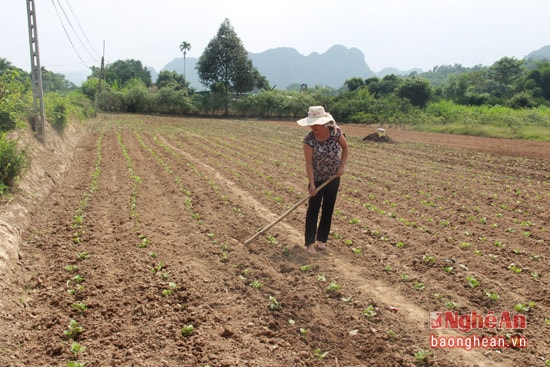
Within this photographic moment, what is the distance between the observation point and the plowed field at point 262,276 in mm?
3373

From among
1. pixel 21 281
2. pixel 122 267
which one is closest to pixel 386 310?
pixel 122 267

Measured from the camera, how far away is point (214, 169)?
11734 millimetres

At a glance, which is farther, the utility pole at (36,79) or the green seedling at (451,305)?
the utility pole at (36,79)

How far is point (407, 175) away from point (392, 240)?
19.6 ft

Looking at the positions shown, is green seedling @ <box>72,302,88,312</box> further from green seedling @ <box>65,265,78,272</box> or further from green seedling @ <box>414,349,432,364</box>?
green seedling @ <box>414,349,432,364</box>

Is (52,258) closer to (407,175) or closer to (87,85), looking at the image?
(407,175)

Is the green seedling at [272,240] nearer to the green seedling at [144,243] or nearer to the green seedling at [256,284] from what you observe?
the green seedling at [256,284]

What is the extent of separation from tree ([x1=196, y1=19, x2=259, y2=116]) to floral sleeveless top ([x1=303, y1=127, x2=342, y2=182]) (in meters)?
48.9

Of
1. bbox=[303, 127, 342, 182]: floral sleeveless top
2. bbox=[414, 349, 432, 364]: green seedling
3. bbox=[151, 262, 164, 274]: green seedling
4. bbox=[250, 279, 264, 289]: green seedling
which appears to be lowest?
bbox=[414, 349, 432, 364]: green seedling

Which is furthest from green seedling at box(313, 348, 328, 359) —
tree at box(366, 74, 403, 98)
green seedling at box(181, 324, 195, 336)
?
tree at box(366, 74, 403, 98)

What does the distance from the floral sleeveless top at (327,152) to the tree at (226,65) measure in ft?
160

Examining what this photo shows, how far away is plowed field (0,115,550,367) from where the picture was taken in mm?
3373

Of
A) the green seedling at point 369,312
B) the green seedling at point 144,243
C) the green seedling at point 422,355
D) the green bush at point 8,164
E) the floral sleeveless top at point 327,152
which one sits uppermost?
the floral sleeveless top at point 327,152

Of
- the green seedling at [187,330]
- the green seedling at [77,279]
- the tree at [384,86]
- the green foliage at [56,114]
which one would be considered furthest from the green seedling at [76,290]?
the tree at [384,86]
